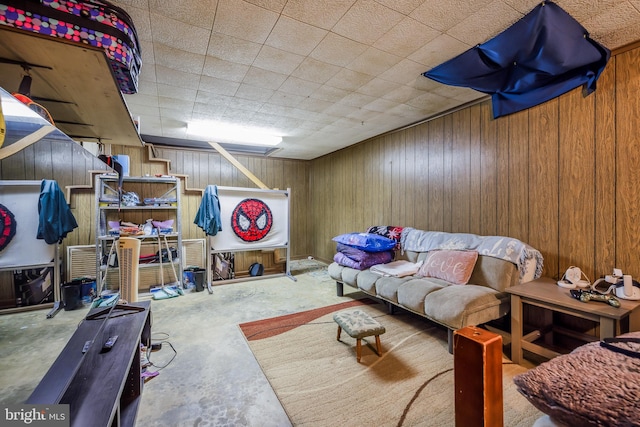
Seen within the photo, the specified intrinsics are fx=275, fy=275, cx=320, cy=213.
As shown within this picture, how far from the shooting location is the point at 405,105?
319cm

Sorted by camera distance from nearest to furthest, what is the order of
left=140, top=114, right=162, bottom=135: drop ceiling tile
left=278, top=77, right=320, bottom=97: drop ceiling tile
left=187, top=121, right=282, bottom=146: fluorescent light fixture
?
left=278, top=77, right=320, bottom=97: drop ceiling tile → left=140, top=114, right=162, bottom=135: drop ceiling tile → left=187, top=121, right=282, bottom=146: fluorescent light fixture

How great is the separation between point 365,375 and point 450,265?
4.73ft

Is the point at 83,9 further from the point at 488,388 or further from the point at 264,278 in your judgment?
the point at 264,278

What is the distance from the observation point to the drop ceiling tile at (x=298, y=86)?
103 inches

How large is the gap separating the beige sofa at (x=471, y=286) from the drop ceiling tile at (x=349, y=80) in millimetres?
1948

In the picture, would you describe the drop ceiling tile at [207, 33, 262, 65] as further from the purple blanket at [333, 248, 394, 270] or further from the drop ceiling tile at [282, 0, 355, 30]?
the purple blanket at [333, 248, 394, 270]

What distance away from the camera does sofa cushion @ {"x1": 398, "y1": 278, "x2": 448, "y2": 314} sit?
8.33 feet

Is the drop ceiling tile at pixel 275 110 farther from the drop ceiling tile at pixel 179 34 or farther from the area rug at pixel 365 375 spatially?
the area rug at pixel 365 375

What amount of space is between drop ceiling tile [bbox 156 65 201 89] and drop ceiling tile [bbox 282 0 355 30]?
120 centimetres

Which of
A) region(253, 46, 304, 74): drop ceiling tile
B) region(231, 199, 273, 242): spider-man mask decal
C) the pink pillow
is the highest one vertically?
region(253, 46, 304, 74): drop ceiling tile

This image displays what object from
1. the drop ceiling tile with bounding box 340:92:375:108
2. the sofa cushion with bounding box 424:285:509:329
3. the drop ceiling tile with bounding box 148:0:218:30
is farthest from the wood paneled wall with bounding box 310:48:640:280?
the drop ceiling tile with bounding box 148:0:218:30

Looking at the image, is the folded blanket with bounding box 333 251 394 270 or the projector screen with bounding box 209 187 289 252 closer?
the folded blanket with bounding box 333 251 394 270

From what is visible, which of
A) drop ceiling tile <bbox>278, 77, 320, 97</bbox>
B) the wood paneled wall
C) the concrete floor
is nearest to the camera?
the concrete floor

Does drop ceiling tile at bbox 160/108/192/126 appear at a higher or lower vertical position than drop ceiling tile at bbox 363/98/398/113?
higher
